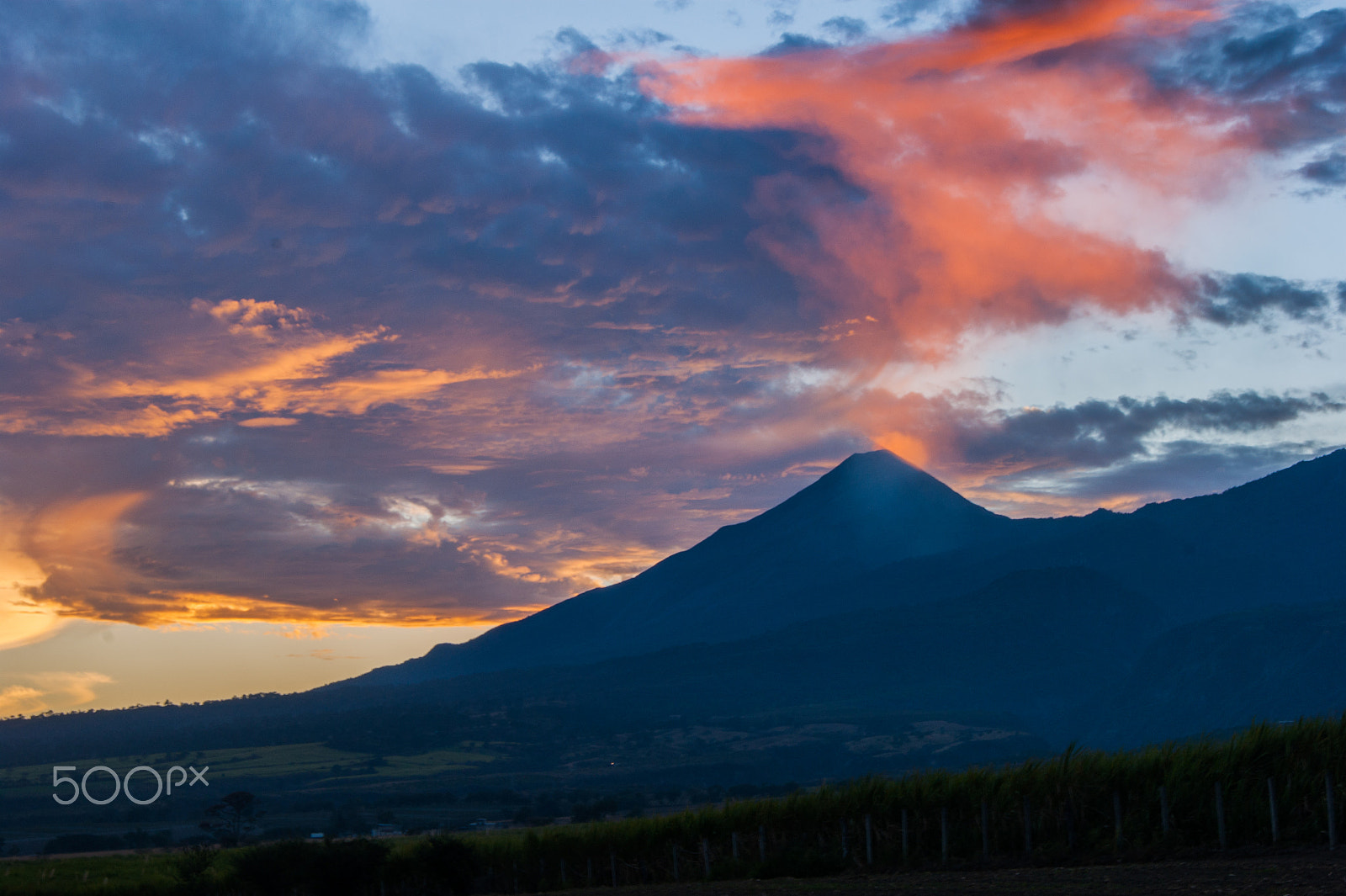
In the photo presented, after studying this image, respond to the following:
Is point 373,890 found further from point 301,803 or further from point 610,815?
point 301,803

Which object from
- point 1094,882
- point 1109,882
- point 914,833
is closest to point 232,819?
point 914,833

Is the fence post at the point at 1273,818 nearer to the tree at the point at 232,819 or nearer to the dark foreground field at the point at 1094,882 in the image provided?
the dark foreground field at the point at 1094,882

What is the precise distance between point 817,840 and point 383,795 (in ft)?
525

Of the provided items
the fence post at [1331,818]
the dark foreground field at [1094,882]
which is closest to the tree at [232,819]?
the dark foreground field at [1094,882]

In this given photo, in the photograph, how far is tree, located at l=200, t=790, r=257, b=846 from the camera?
440ft

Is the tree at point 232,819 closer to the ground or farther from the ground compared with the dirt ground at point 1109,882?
closer to the ground

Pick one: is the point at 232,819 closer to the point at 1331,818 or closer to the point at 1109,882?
the point at 1109,882

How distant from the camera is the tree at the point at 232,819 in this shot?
134125mm

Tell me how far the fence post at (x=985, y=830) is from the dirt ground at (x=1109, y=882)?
290 cm

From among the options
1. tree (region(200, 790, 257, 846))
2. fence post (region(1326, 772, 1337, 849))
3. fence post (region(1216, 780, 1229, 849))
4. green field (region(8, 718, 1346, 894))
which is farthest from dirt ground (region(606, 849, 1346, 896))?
tree (region(200, 790, 257, 846))

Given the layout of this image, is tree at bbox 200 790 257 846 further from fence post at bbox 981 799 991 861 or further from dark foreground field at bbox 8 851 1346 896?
dark foreground field at bbox 8 851 1346 896

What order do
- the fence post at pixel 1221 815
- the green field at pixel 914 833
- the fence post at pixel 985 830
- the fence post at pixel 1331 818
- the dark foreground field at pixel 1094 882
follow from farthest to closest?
the fence post at pixel 985 830 → the green field at pixel 914 833 → the fence post at pixel 1221 815 → the fence post at pixel 1331 818 → the dark foreground field at pixel 1094 882

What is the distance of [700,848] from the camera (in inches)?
1832

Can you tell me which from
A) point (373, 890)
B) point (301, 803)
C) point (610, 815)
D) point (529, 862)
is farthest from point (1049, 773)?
point (301, 803)
